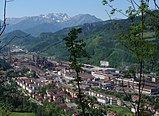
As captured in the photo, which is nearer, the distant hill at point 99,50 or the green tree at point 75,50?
the green tree at point 75,50

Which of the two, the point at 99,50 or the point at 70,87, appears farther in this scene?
the point at 99,50

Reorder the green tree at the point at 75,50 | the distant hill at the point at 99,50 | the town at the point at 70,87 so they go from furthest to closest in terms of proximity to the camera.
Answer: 1. the distant hill at the point at 99,50
2. the town at the point at 70,87
3. the green tree at the point at 75,50

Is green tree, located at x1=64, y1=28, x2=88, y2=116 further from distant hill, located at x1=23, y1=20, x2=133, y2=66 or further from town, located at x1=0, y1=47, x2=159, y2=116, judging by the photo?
distant hill, located at x1=23, y1=20, x2=133, y2=66

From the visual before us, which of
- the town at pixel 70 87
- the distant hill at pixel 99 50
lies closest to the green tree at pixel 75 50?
the town at pixel 70 87

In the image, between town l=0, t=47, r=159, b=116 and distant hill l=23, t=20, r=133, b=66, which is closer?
town l=0, t=47, r=159, b=116

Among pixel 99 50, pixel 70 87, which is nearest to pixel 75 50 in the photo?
pixel 70 87

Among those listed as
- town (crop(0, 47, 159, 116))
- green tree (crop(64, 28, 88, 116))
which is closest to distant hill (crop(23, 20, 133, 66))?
town (crop(0, 47, 159, 116))

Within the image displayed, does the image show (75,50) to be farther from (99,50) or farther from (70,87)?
(99,50)

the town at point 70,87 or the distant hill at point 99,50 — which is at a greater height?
the distant hill at point 99,50

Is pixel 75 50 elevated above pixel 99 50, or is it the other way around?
pixel 75 50

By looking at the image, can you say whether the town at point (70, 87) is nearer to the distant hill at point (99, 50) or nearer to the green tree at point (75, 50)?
the distant hill at point (99, 50)

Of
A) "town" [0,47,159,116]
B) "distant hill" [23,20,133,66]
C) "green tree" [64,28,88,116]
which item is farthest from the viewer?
"distant hill" [23,20,133,66]

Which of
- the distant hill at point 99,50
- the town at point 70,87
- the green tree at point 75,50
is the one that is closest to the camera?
the green tree at point 75,50
